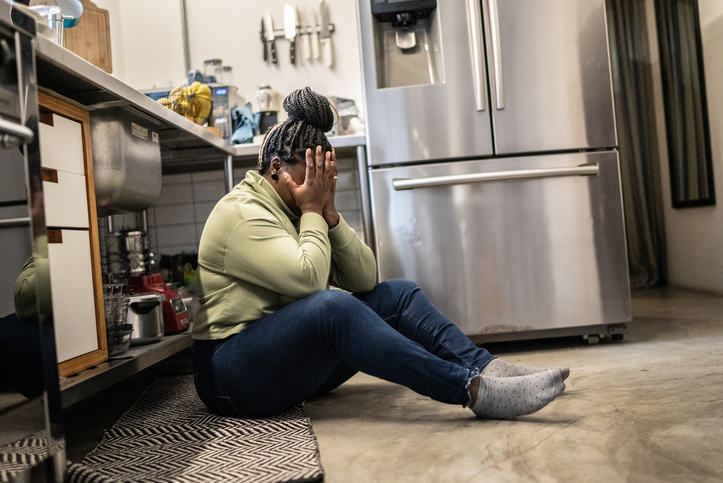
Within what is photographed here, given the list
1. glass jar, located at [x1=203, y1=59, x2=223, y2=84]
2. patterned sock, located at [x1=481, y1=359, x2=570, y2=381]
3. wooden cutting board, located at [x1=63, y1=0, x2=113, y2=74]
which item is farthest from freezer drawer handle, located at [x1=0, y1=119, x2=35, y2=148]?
glass jar, located at [x1=203, y1=59, x2=223, y2=84]

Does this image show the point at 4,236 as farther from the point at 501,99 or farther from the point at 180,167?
the point at 180,167

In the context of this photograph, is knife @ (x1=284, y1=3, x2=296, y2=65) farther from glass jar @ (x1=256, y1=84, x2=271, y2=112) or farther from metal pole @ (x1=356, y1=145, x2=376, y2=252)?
metal pole @ (x1=356, y1=145, x2=376, y2=252)

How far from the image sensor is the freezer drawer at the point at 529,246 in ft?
6.70

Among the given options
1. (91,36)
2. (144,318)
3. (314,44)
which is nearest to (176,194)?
(91,36)

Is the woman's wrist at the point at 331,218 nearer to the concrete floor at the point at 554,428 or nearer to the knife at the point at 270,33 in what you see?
the concrete floor at the point at 554,428

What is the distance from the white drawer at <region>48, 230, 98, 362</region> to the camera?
118 centimetres

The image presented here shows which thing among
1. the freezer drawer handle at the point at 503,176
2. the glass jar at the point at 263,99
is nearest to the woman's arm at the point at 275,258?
the freezer drawer handle at the point at 503,176

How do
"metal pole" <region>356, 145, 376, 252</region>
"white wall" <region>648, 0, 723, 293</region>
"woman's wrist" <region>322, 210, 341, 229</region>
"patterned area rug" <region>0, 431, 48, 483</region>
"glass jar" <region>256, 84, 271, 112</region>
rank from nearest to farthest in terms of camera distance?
1. "patterned area rug" <region>0, 431, 48, 483</region>
2. "woman's wrist" <region>322, 210, 341, 229</region>
3. "metal pole" <region>356, 145, 376, 252</region>
4. "glass jar" <region>256, 84, 271, 112</region>
5. "white wall" <region>648, 0, 723, 293</region>

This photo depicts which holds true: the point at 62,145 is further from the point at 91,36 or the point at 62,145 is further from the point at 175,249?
the point at 175,249

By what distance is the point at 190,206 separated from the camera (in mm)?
2795

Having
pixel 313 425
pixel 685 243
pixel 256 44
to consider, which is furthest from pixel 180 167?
pixel 685 243

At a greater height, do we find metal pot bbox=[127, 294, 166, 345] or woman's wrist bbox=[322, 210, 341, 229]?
woman's wrist bbox=[322, 210, 341, 229]

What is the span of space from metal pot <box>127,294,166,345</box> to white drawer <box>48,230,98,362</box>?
27 centimetres

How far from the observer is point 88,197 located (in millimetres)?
1358
